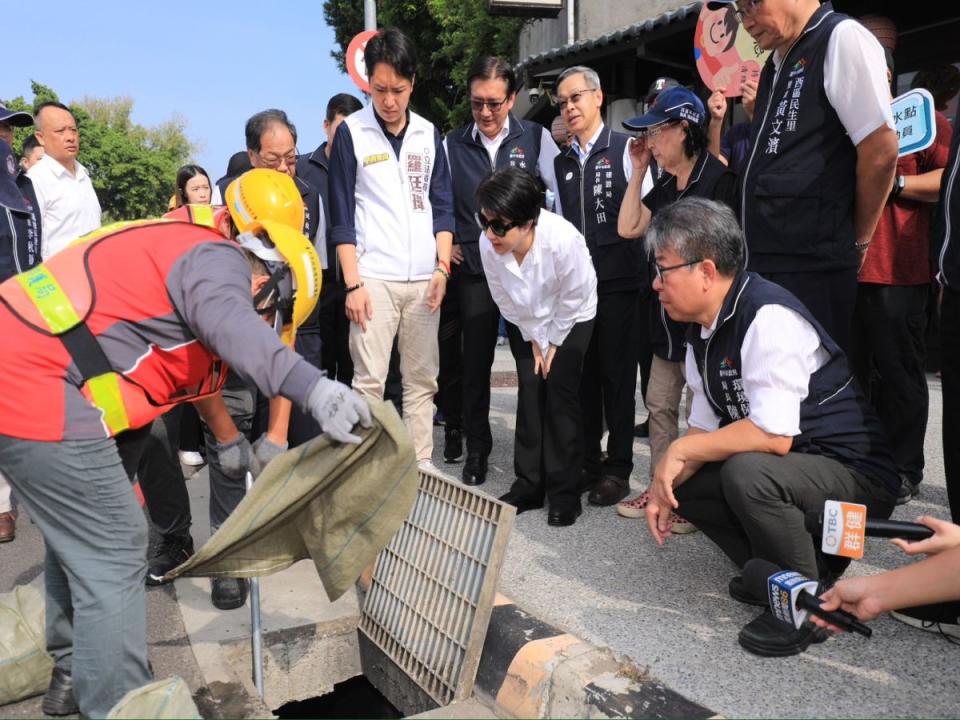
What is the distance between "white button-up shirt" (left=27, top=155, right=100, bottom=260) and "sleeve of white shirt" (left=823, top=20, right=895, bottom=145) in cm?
443

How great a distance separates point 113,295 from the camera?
1.93 metres

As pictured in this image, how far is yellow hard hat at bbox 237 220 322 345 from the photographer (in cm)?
217

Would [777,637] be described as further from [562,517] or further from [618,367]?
[618,367]

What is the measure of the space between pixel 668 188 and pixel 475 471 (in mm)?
1718

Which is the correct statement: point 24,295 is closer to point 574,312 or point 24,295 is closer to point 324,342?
point 574,312

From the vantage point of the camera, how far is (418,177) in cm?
404

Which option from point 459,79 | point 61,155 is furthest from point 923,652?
point 459,79

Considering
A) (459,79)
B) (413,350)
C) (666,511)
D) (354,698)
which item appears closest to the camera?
(666,511)

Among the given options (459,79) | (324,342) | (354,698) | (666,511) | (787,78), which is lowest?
(354,698)

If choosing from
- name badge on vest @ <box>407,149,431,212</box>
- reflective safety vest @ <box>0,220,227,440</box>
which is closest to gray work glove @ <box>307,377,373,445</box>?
reflective safety vest @ <box>0,220,227,440</box>

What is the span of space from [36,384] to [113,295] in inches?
10.9

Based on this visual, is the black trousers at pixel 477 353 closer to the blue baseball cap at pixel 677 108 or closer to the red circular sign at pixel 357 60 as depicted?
the blue baseball cap at pixel 677 108

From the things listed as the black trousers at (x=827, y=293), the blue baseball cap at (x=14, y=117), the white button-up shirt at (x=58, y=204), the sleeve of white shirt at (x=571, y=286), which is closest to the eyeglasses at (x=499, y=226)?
the sleeve of white shirt at (x=571, y=286)

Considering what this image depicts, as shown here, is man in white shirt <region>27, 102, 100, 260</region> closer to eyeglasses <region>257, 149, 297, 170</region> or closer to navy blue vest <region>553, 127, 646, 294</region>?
eyeglasses <region>257, 149, 297, 170</region>
